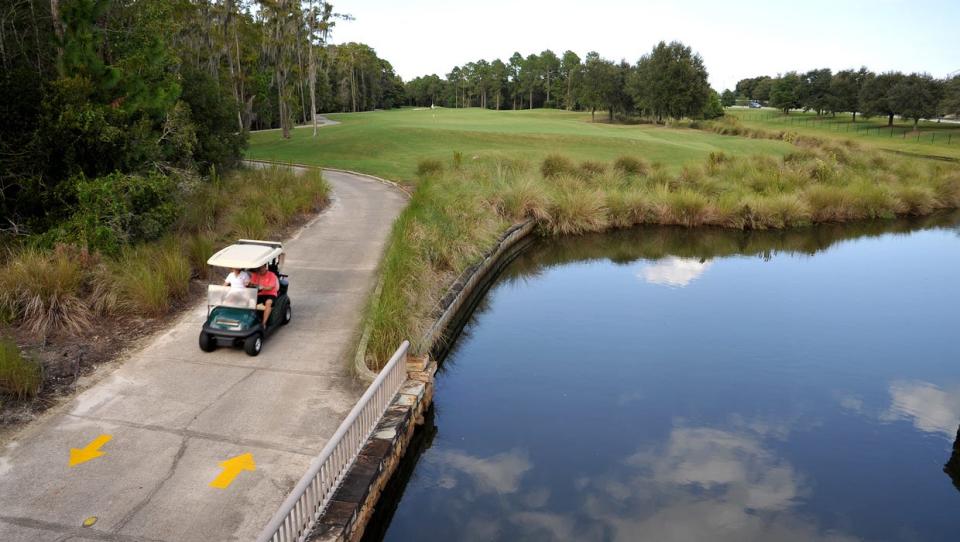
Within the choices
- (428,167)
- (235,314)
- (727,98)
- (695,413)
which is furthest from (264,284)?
(727,98)

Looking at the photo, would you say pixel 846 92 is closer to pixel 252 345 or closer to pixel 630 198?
pixel 630 198

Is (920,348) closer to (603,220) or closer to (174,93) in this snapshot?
(603,220)

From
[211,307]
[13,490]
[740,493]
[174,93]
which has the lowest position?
[740,493]

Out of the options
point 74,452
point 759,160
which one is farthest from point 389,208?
point 759,160

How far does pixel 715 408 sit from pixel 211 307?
8001 millimetres

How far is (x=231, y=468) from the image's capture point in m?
6.45

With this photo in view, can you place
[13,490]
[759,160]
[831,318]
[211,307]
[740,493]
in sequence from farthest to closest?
[759,160], [831,318], [211,307], [740,493], [13,490]

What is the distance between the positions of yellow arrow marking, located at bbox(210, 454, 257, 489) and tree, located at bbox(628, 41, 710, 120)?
212 feet

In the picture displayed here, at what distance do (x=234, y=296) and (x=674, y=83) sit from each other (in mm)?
62763

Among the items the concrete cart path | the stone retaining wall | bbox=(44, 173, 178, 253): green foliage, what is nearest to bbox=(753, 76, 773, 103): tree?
the stone retaining wall

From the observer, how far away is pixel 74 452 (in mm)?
6621

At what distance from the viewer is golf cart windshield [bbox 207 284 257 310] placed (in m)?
9.09

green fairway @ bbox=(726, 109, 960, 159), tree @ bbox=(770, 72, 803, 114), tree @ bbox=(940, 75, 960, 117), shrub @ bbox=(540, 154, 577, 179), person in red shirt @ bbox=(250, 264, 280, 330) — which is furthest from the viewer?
tree @ bbox=(770, 72, 803, 114)

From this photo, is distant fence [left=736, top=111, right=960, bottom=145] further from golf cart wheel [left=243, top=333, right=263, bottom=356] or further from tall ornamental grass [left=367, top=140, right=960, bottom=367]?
golf cart wheel [left=243, top=333, right=263, bottom=356]
